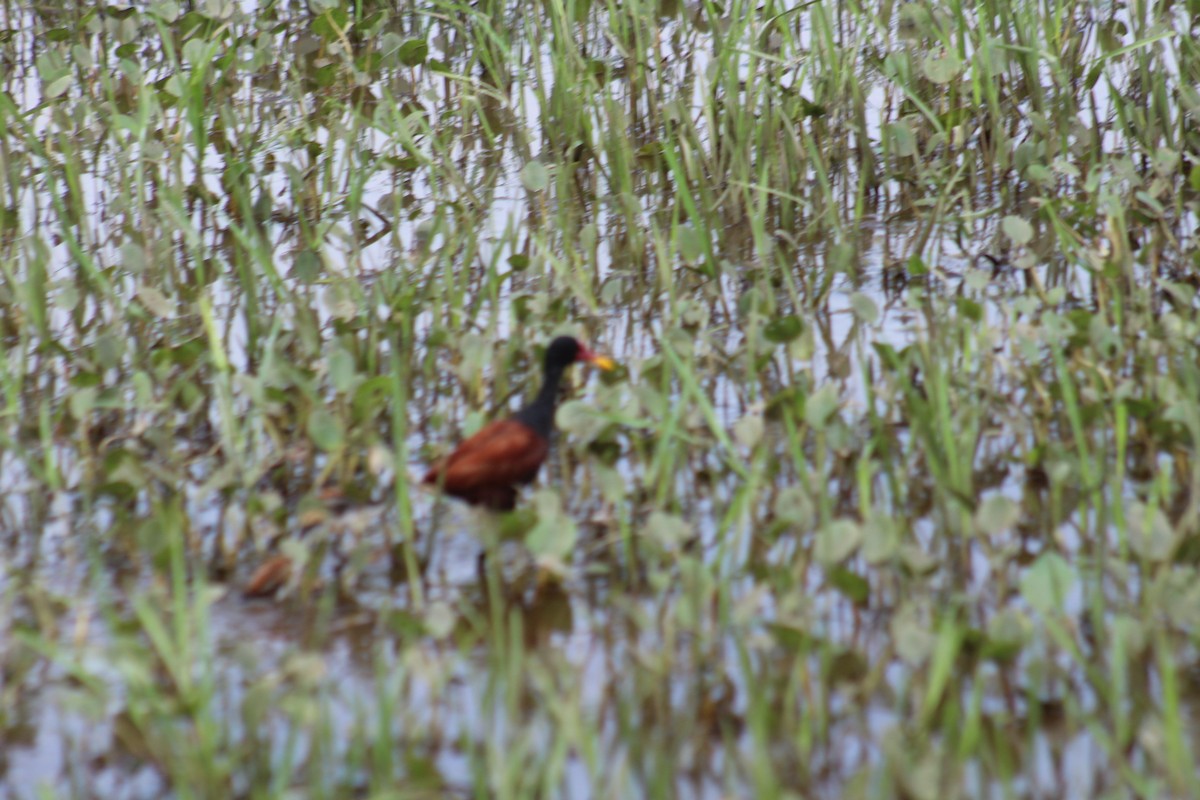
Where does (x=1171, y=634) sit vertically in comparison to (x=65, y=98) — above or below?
below

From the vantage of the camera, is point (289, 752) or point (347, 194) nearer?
point (289, 752)

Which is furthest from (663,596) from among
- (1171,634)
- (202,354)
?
(202,354)

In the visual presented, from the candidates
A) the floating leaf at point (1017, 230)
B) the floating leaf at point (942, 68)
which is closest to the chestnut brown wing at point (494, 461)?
the floating leaf at point (1017, 230)

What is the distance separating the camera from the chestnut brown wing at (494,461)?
3707mm

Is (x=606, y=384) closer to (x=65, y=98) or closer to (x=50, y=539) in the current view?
(x=50, y=539)

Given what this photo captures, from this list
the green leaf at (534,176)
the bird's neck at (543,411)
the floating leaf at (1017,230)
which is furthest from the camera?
the green leaf at (534,176)

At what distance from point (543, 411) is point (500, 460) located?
0.20m

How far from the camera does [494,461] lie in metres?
3.70

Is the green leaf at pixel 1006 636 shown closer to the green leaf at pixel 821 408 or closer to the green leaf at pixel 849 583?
the green leaf at pixel 849 583

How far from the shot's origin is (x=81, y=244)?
5445 mm

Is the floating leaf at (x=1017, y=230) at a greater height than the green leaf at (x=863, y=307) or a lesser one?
greater

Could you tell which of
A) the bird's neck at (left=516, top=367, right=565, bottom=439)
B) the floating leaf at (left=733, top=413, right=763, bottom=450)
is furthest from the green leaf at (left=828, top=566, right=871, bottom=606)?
the bird's neck at (left=516, top=367, right=565, bottom=439)

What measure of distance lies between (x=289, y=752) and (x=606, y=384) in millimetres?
1628

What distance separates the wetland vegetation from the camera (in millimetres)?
2938
